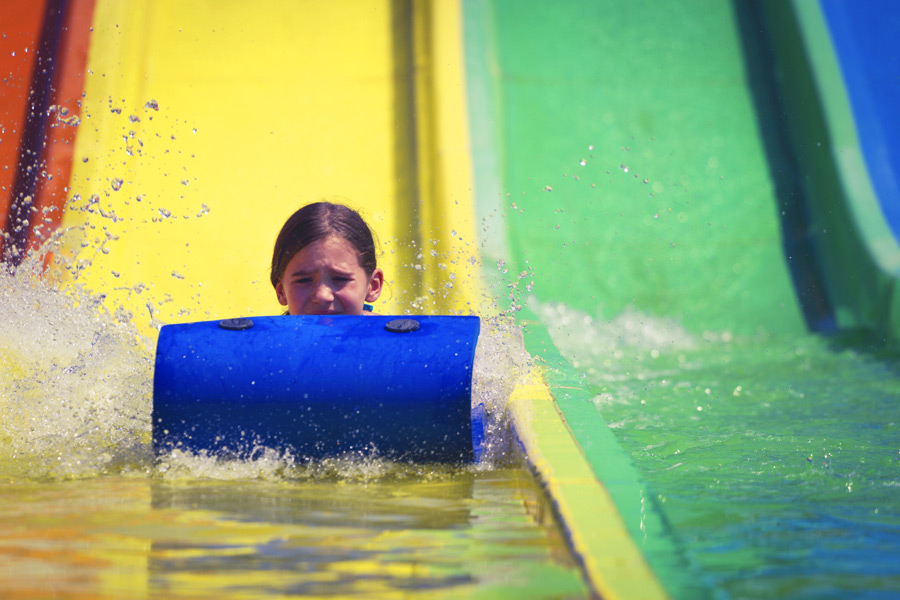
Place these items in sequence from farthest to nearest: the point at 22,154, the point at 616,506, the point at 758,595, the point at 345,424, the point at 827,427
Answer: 1. the point at 22,154
2. the point at 827,427
3. the point at 345,424
4. the point at 616,506
5. the point at 758,595

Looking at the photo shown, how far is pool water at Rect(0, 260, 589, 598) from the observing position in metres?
A: 1.13

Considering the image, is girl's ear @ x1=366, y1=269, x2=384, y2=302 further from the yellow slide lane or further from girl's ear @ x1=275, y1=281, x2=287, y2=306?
the yellow slide lane

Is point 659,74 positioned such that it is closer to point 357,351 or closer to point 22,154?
point 22,154

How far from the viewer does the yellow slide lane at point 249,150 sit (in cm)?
380

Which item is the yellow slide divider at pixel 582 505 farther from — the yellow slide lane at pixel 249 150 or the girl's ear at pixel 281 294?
the yellow slide lane at pixel 249 150

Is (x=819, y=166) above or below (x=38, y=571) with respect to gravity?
above

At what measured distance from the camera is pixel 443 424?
183cm

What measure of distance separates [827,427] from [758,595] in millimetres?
1371

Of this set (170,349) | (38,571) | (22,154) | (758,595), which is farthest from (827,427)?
(22,154)

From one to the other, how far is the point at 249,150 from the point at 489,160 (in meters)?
1.08

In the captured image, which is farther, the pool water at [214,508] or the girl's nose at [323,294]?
the girl's nose at [323,294]

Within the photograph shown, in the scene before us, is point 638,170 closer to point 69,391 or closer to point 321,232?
point 321,232

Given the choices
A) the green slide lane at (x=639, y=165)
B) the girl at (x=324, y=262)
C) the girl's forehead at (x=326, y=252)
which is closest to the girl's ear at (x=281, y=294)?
the girl at (x=324, y=262)

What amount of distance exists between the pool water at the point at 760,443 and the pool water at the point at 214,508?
25cm
